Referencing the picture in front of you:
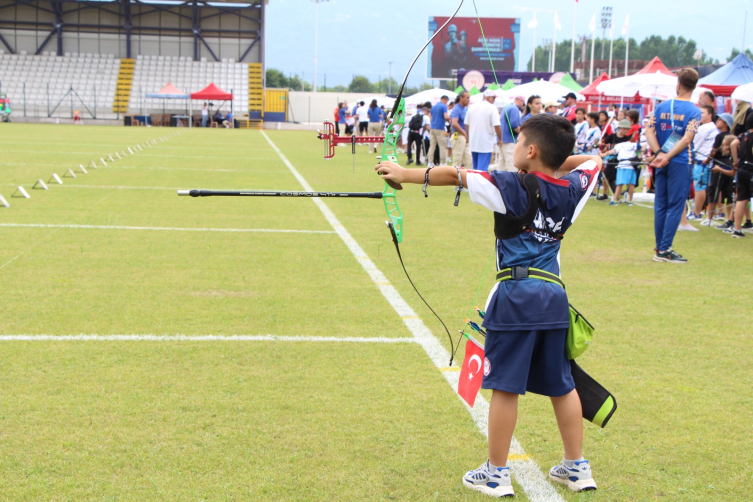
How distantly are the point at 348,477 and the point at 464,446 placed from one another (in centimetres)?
67

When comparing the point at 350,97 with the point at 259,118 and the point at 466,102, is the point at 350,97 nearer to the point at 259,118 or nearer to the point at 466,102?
the point at 259,118

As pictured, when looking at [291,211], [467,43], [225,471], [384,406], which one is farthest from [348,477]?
[467,43]

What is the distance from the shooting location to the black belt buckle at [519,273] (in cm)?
306

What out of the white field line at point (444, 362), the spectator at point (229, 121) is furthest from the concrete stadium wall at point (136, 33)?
the white field line at point (444, 362)

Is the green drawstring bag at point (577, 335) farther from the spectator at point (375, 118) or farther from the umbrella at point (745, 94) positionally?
the spectator at point (375, 118)

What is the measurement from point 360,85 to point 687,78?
3323 inches

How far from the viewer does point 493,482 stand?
3.14 m

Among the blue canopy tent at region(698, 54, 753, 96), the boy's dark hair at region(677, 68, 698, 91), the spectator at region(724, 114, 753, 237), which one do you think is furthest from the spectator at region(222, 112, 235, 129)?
the boy's dark hair at region(677, 68, 698, 91)

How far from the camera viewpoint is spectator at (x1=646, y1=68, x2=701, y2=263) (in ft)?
26.6

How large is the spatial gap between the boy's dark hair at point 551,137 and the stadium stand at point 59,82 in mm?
55289

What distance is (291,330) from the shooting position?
214 inches

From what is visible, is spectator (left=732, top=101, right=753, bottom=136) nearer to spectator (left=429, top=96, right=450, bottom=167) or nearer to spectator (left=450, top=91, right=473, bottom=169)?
spectator (left=450, top=91, right=473, bottom=169)

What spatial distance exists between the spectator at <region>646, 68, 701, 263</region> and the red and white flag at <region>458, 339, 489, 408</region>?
572 centimetres

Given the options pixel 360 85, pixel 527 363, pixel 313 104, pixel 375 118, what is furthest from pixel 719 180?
pixel 360 85
